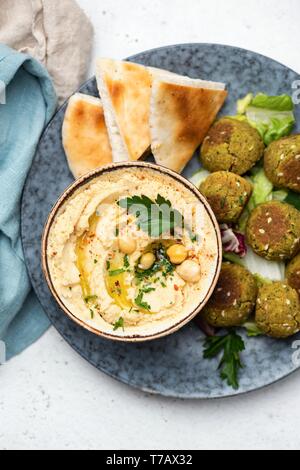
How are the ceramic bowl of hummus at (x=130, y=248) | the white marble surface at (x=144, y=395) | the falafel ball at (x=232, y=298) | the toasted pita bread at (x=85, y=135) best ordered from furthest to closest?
the white marble surface at (x=144, y=395), the toasted pita bread at (x=85, y=135), the falafel ball at (x=232, y=298), the ceramic bowl of hummus at (x=130, y=248)

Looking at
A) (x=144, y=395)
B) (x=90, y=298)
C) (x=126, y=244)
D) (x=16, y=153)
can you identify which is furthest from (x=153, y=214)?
(x=144, y=395)

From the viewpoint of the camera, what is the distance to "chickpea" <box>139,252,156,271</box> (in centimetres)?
263

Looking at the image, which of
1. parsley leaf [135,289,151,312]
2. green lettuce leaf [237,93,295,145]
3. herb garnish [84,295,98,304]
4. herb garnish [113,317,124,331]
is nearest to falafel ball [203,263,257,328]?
parsley leaf [135,289,151,312]

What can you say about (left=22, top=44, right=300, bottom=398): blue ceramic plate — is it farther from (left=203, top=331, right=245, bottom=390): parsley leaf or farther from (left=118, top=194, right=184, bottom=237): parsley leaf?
(left=118, top=194, right=184, bottom=237): parsley leaf

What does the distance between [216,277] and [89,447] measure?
118 cm

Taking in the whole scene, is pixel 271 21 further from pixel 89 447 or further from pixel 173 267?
pixel 89 447

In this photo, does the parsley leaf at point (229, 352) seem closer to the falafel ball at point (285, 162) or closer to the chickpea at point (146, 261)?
the chickpea at point (146, 261)

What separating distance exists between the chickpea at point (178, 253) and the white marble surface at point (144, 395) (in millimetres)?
786

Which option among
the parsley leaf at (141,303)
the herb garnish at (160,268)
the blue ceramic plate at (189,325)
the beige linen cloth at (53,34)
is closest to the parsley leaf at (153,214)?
the herb garnish at (160,268)

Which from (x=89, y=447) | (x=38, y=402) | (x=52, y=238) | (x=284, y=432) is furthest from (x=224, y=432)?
(x=52, y=238)

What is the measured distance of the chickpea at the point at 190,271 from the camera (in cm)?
257

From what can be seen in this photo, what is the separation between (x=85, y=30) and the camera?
2951mm

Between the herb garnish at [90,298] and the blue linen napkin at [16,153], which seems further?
the blue linen napkin at [16,153]

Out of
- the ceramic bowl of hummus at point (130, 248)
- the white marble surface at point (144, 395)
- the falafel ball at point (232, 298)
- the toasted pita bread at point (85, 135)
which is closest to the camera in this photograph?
the ceramic bowl of hummus at point (130, 248)
